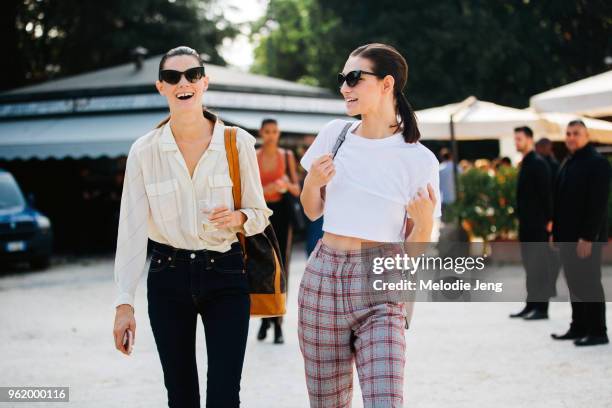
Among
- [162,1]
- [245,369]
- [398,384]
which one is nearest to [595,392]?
[245,369]

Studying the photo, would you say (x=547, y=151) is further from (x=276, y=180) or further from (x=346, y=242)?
(x=346, y=242)

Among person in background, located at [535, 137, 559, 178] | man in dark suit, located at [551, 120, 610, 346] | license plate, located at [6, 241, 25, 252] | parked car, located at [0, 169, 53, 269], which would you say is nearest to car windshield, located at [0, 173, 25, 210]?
parked car, located at [0, 169, 53, 269]

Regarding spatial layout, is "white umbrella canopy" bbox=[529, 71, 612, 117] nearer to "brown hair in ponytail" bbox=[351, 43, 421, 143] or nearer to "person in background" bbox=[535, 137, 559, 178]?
"person in background" bbox=[535, 137, 559, 178]

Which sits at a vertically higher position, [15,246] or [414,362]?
[15,246]

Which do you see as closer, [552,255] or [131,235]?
[131,235]

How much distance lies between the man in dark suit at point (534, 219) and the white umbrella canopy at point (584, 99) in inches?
86.5

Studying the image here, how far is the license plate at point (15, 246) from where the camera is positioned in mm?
16038

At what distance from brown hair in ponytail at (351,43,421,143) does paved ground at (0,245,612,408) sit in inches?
105

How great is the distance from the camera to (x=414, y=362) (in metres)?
7.54

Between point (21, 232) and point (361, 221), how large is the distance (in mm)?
13530

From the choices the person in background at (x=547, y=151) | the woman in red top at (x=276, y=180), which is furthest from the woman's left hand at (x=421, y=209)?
the person in background at (x=547, y=151)

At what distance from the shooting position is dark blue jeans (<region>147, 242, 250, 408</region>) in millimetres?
3783

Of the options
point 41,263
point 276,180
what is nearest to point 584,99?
point 276,180

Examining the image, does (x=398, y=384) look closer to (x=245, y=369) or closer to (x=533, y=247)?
(x=245, y=369)
